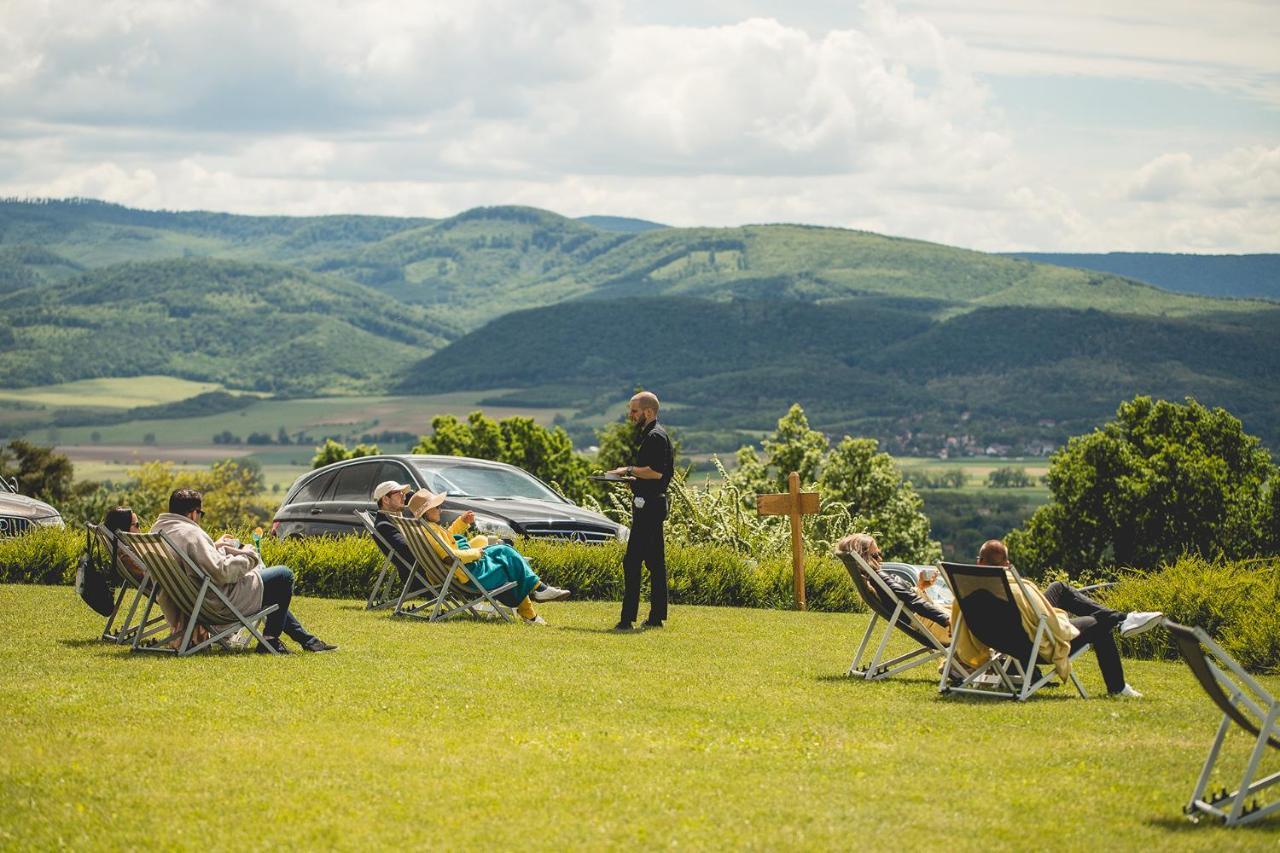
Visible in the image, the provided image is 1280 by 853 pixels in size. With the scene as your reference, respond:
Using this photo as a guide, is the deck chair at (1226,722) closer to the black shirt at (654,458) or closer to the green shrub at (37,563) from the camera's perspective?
the black shirt at (654,458)

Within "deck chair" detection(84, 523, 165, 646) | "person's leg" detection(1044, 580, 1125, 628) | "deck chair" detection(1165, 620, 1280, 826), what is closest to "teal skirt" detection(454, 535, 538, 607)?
"deck chair" detection(84, 523, 165, 646)

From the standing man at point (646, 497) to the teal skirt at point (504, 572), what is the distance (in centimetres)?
84

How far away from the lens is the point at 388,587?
14266 millimetres

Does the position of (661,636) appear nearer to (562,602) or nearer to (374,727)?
(562,602)

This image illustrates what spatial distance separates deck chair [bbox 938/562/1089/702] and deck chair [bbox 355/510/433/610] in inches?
210

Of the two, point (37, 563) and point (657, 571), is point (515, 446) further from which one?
point (657, 571)

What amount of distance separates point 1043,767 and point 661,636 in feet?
18.3

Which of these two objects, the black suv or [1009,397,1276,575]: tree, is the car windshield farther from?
[1009,397,1276,575]: tree

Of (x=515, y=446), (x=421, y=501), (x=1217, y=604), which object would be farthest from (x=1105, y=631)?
(x=515, y=446)

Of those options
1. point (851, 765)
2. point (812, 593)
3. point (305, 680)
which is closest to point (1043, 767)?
point (851, 765)

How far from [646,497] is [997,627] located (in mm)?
4076

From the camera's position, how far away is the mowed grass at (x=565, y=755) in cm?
582

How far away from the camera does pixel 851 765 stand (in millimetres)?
7027

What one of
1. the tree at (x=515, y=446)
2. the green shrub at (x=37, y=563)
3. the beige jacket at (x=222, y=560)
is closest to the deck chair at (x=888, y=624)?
the beige jacket at (x=222, y=560)
